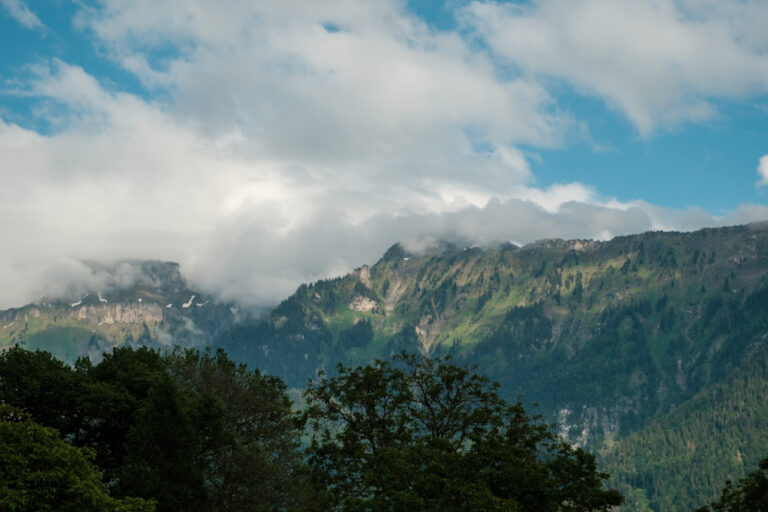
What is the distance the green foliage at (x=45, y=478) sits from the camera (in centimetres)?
5150

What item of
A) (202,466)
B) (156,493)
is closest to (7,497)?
(156,493)

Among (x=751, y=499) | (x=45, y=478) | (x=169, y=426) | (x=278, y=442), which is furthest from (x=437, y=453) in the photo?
(x=751, y=499)

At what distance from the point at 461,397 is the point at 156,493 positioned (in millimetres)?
31707

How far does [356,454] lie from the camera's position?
73.6m

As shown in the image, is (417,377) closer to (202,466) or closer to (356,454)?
(356,454)

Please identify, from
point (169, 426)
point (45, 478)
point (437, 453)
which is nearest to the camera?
point (45, 478)

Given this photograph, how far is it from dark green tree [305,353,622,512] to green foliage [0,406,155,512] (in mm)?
19849

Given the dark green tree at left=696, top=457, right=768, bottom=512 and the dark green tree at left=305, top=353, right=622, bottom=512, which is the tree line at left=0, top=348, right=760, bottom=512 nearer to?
the dark green tree at left=305, top=353, right=622, bottom=512

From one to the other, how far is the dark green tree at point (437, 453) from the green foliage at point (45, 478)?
19.8 meters

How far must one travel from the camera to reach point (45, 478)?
5266cm

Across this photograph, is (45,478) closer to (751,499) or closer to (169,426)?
(169,426)

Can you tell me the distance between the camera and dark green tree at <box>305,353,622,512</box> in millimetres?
62469

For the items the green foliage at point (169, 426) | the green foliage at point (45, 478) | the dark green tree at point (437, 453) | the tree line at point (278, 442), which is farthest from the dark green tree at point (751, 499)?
the green foliage at point (45, 478)

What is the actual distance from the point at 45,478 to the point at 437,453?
31001 mm
